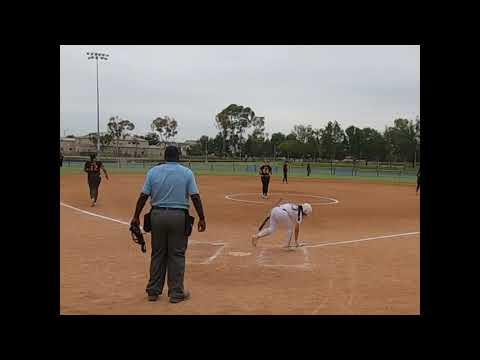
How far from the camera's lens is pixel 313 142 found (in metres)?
106

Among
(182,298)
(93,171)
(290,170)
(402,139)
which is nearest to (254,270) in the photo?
(182,298)

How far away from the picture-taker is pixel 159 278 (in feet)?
19.4

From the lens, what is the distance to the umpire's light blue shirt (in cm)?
578

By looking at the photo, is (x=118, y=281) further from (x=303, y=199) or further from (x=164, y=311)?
(x=303, y=199)

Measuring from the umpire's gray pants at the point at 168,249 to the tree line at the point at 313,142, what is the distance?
8369 centimetres

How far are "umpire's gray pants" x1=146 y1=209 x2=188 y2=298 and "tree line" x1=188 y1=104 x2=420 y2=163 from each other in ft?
275

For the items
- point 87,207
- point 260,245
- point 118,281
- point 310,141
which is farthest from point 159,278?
point 310,141

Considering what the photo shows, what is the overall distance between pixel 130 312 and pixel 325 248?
5.78 metres

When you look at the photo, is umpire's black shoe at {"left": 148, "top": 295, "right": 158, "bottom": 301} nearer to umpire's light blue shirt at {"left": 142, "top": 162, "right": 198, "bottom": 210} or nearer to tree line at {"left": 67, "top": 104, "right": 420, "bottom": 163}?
umpire's light blue shirt at {"left": 142, "top": 162, "right": 198, "bottom": 210}

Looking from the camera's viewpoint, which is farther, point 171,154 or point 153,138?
point 153,138

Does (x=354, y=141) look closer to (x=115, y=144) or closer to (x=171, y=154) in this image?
(x=115, y=144)

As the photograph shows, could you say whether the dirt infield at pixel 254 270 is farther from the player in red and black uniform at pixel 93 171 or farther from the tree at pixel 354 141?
the tree at pixel 354 141

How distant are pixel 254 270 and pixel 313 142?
99818 mm

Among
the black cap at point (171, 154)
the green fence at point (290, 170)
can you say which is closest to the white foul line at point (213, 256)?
the black cap at point (171, 154)
